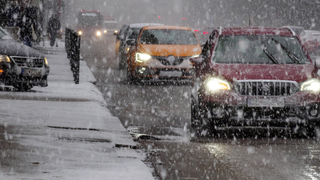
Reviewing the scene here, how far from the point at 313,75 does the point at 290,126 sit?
34.3 inches

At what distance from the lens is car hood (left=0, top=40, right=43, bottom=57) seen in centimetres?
1313

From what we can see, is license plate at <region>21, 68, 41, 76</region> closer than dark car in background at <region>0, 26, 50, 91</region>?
No

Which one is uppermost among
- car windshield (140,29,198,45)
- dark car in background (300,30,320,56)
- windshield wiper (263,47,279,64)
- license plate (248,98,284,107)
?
windshield wiper (263,47,279,64)

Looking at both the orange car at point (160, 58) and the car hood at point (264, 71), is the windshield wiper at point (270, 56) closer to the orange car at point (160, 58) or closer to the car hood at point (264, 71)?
the car hood at point (264, 71)

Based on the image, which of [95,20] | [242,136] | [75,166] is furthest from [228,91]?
[95,20]

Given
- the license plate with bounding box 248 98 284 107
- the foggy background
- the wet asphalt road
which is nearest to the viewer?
the wet asphalt road

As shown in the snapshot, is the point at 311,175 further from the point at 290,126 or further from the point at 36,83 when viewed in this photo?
the point at 36,83

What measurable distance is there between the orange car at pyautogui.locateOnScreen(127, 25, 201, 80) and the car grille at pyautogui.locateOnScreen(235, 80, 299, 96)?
745 centimetres

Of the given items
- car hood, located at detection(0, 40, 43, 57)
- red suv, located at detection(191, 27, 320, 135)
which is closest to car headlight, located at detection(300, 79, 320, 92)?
red suv, located at detection(191, 27, 320, 135)

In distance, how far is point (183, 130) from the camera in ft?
31.5

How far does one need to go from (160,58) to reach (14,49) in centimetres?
422

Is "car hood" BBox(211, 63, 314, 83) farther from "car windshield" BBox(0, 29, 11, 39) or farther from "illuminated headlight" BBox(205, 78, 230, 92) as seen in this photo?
"car windshield" BBox(0, 29, 11, 39)

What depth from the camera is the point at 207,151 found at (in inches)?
310

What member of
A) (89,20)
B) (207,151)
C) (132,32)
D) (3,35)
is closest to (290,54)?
(207,151)
